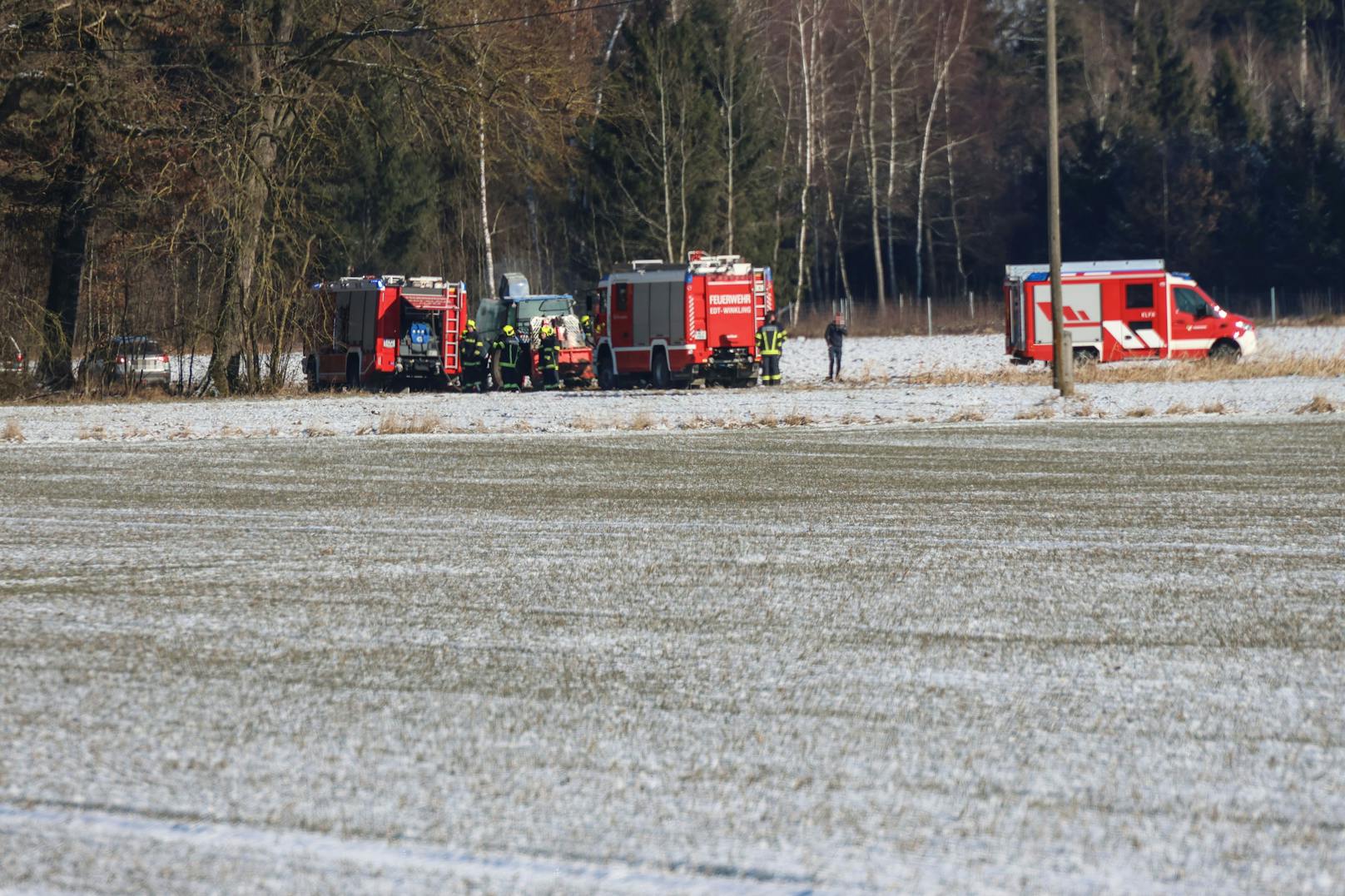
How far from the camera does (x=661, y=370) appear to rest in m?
36.3

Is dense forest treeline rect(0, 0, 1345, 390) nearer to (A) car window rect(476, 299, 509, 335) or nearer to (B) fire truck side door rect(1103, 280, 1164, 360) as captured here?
(A) car window rect(476, 299, 509, 335)

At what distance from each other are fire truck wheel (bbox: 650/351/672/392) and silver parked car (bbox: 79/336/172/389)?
9602 millimetres

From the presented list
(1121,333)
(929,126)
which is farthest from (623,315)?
(929,126)

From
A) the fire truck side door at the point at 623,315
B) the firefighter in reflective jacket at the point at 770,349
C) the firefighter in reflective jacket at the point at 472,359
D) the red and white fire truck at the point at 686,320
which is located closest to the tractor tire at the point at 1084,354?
the red and white fire truck at the point at 686,320

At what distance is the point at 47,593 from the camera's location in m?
9.26

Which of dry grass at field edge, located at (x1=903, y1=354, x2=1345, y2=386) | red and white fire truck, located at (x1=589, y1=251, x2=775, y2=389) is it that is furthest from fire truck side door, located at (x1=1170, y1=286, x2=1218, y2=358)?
red and white fire truck, located at (x1=589, y1=251, x2=775, y2=389)

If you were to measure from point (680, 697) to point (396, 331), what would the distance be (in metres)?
33.2

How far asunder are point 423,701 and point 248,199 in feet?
88.2

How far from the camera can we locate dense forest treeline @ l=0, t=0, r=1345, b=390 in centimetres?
3212

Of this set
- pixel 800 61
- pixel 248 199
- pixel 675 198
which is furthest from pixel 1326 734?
pixel 800 61

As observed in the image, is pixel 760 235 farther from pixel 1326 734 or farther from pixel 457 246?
pixel 1326 734

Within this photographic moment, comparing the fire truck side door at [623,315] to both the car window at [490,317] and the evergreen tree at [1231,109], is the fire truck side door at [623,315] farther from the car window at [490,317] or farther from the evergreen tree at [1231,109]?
the evergreen tree at [1231,109]

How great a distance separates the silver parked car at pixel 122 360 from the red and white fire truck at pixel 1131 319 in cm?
1835

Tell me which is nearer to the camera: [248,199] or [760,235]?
[248,199]
